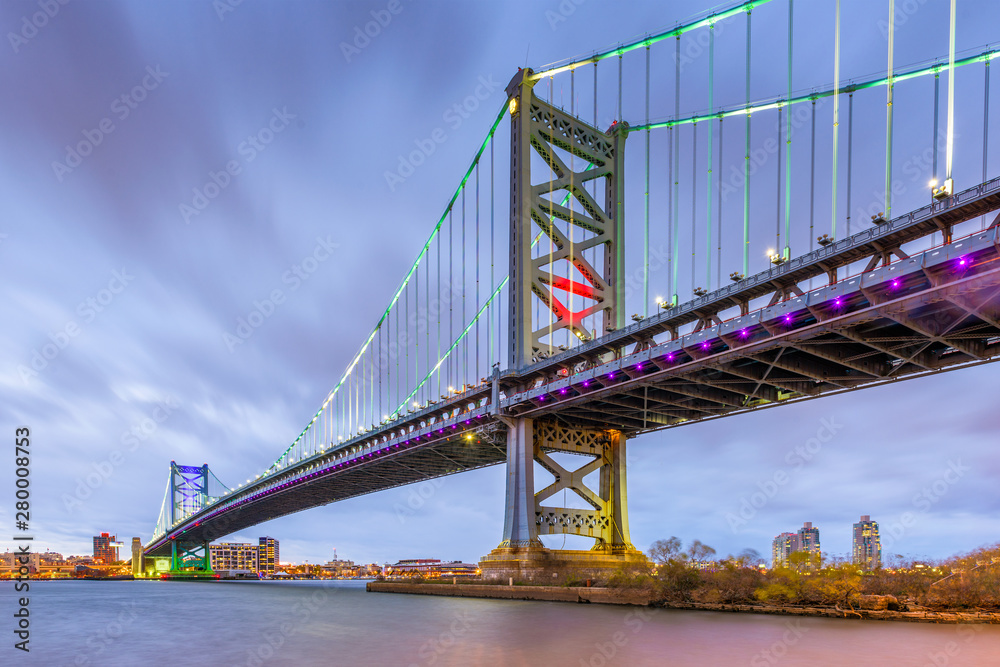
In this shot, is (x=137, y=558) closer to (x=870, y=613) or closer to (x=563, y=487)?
(x=563, y=487)

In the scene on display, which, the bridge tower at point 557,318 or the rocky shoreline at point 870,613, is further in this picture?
the bridge tower at point 557,318

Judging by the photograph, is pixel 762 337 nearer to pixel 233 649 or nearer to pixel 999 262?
pixel 999 262

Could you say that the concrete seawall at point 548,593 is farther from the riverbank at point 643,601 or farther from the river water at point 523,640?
the river water at point 523,640

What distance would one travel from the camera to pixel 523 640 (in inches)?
857

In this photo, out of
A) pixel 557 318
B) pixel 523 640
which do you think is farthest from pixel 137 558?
pixel 523 640

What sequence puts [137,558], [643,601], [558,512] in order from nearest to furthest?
[643,601]
[558,512]
[137,558]

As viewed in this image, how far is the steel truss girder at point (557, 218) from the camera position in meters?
42.0

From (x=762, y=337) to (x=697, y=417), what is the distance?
12.9m

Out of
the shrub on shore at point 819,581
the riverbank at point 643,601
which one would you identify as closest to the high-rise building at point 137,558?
the riverbank at point 643,601

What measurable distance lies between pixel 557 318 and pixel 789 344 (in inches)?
774

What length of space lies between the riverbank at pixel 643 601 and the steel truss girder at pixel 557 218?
11.7 m

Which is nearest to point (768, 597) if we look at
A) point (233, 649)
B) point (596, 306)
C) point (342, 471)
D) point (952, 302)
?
point (952, 302)

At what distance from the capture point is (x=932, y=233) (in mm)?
23469

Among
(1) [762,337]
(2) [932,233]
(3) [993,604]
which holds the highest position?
(2) [932,233]
